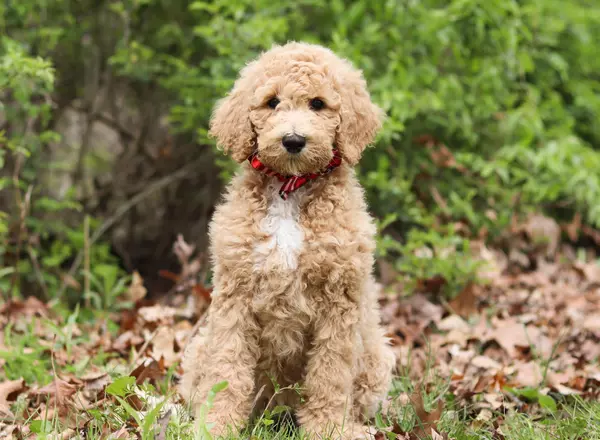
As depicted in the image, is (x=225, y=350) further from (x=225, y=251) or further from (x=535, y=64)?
(x=535, y=64)

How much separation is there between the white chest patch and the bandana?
1.2 inches

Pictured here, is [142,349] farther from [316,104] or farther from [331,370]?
[316,104]

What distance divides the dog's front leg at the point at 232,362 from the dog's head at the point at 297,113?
664mm

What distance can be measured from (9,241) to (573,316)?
411 cm

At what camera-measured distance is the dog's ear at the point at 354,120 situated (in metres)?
3.25

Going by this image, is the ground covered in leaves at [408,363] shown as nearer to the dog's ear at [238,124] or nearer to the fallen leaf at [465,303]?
the fallen leaf at [465,303]

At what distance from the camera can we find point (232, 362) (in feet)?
10.5

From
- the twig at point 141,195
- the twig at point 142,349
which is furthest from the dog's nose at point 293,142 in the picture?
the twig at point 141,195

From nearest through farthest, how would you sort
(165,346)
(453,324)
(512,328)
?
(165,346)
(512,328)
(453,324)

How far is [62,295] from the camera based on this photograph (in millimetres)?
5863

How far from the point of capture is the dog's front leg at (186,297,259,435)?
3164 millimetres

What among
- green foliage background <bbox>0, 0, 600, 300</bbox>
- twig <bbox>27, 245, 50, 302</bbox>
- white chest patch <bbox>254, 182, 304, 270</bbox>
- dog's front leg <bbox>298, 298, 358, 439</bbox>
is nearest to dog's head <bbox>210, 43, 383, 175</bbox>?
white chest patch <bbox>254, 182, 304, 270</bbox>

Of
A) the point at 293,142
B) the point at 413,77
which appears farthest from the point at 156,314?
the point at 413,77

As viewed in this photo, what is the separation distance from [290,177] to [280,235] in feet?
0.89
